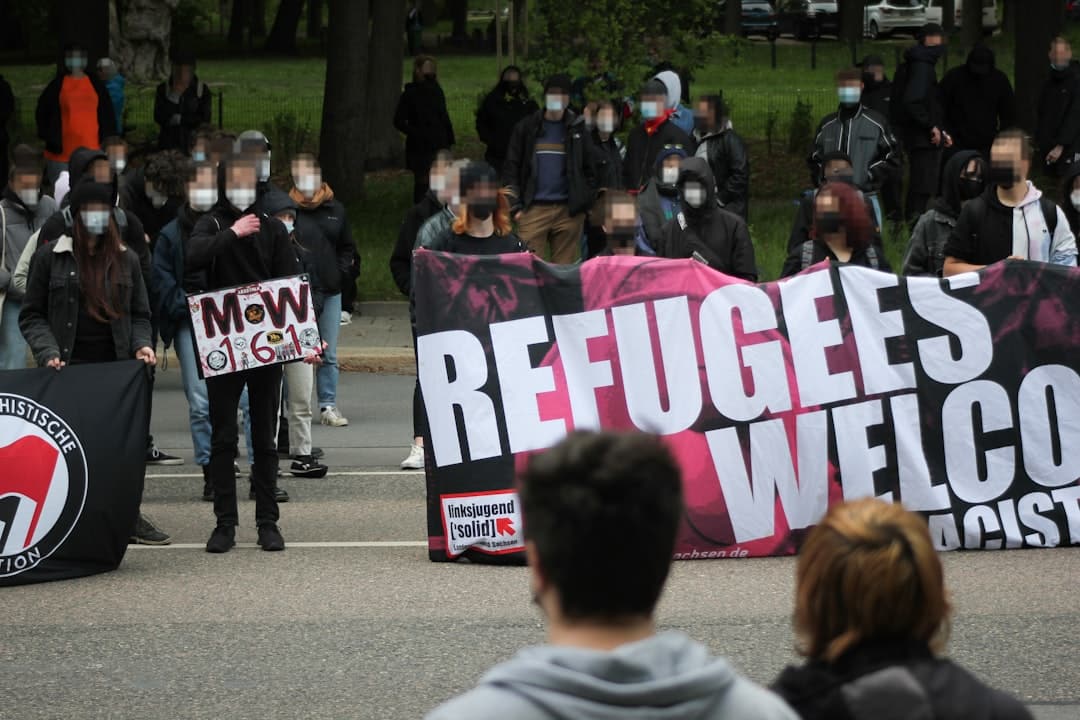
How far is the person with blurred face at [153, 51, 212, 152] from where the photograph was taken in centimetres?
1795

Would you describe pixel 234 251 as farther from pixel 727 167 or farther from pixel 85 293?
pixel 727 167

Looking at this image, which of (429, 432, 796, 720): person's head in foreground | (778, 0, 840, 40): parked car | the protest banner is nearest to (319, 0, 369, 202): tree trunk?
the protest banner

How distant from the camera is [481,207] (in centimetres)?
948

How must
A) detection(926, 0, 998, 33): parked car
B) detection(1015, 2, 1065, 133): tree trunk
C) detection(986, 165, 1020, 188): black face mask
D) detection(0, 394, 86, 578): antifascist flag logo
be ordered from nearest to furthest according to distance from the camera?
1. detection(0, 394, 86, 578): antifascist flag logo
2. detection(986, 165, 1020, 188): black face mask
3. detection(1015, 2, 1065, 133): tree trunk
4. detection(926, 0, 998, 33): parked car

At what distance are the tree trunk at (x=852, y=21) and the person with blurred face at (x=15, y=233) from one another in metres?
36.1

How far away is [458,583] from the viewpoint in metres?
7.83

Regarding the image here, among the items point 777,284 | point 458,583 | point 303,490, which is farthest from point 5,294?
point 777,284

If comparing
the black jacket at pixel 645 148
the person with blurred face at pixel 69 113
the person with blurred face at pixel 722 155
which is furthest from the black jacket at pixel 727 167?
the person with blurred face at pixel 69 113

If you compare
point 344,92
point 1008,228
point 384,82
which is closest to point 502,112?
point 344,92

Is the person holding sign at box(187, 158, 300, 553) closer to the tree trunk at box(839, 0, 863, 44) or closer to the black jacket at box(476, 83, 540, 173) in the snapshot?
the black jacket at box(476, 83, 540, 173)

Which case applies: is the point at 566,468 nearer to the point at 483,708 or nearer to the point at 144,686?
the point at 483,708

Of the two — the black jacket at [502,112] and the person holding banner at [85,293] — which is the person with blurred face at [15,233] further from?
the black jacket at [502,112]

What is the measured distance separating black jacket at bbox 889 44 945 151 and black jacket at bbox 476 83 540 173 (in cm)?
402

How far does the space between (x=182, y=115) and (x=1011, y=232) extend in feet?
35.6
